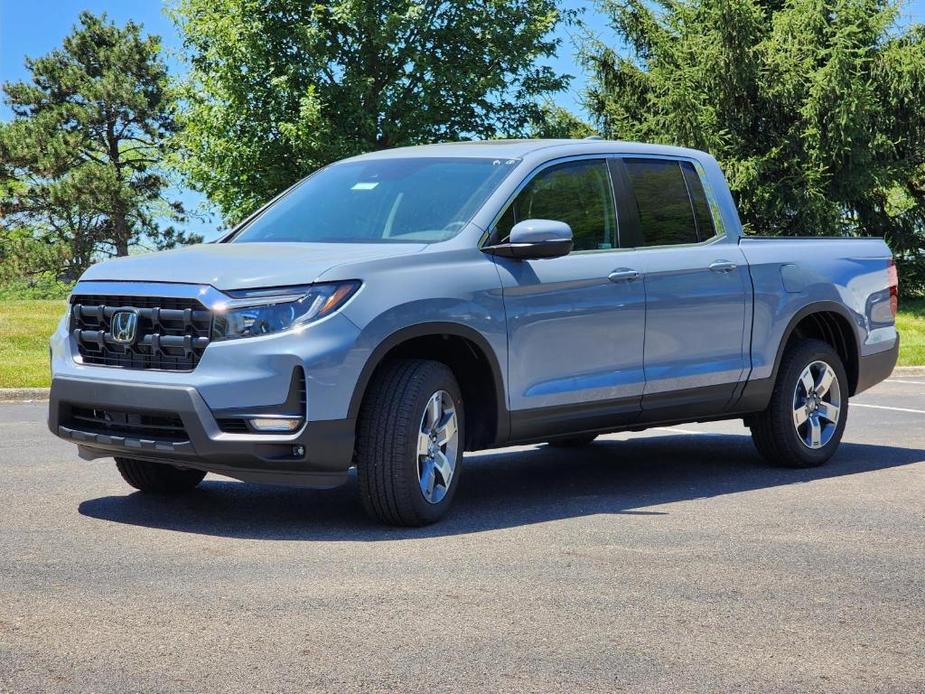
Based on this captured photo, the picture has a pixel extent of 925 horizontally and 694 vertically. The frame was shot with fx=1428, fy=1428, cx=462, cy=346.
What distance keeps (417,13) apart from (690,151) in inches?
966

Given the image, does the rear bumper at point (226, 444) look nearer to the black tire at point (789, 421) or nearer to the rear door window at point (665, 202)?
the rear door window at point (665, 202)

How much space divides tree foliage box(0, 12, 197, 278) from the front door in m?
54.3

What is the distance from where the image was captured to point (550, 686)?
14.3ft

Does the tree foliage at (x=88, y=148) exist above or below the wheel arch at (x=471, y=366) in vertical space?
above

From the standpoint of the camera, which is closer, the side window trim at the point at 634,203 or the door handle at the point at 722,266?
the side window trim at the point at 634,203

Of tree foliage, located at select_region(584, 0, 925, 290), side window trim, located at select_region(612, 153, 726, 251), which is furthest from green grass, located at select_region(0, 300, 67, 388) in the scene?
tree foliage, located at select_region(584, 0, 925, 290)

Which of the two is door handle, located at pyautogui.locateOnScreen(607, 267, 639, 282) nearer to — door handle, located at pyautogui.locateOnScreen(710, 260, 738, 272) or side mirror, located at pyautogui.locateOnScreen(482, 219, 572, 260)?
side mirror, located at pyautogui.locateOnScreen(482, 219, 572, 260)

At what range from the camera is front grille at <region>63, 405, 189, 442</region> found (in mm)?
6758

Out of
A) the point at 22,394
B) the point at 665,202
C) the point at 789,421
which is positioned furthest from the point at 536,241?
the point at 22,394

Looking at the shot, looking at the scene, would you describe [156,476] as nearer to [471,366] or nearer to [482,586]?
[471,366]

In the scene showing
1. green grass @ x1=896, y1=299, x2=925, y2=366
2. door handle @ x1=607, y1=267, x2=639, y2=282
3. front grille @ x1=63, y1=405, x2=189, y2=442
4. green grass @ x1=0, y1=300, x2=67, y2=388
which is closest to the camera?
front grille @ x1=63, y1=405, x2=189, y2=442

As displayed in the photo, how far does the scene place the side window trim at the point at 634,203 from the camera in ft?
27.3

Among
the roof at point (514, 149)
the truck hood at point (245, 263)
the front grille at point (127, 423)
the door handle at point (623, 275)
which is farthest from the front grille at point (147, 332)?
the door handle at point (623, 275)

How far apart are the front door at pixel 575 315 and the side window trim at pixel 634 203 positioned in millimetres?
97
